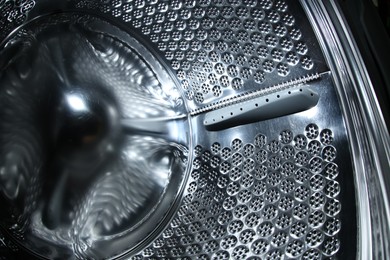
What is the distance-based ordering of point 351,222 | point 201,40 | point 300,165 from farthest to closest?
point 201,40
point 300,165
point 351,222

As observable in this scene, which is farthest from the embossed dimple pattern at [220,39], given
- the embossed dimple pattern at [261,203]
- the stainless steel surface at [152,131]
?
the embossed dimple pattern at [261,203]

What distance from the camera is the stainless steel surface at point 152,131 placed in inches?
35.5

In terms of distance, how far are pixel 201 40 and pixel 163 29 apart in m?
0.09

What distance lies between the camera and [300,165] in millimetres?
879

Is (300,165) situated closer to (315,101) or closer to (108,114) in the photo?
(315,101)

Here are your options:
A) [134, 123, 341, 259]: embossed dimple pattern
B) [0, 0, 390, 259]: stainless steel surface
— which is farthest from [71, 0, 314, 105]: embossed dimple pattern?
[134, 123, 341, 259]: embossed dimple pattern

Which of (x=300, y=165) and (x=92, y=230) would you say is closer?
(x=300, y=165)

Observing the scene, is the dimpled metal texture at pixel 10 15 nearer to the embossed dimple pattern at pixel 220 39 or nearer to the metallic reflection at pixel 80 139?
the metallic reflection at pixel 80 139

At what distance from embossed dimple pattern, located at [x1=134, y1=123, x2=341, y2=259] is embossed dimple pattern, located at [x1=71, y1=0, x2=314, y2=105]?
12 centimetres

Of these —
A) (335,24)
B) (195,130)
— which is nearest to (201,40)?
(195,130)

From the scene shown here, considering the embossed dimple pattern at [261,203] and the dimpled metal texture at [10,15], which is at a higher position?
the dimpled metal texture at [10,15]

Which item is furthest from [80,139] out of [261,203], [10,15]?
[261,203]

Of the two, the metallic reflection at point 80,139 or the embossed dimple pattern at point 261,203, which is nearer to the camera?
the embossed dimple pattern at point 261,203

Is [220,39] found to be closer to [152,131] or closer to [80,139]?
[152,131]
